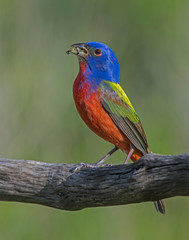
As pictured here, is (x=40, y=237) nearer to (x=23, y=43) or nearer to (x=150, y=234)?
(x=150, y=234)

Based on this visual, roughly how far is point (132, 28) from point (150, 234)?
2.40 meters

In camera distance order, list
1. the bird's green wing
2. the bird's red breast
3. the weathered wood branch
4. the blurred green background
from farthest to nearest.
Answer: the blurred green background, the bird's green wing, the bird's red breast, the weathered wood branch

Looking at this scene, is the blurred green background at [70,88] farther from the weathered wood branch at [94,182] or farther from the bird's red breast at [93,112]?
the weathered wood branch at [94,182]

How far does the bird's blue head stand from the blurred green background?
806mm

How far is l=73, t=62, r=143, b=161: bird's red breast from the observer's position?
4.88 m

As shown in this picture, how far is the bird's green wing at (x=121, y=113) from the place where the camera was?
5014 mm

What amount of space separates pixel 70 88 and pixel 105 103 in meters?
1.13

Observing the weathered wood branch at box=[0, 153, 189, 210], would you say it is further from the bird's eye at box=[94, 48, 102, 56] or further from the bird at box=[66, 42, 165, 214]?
the bird's eye at box=[94, 48, 102, 56]

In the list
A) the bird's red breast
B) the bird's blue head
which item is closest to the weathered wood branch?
the bird's red breast

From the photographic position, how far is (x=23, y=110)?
19.5ft

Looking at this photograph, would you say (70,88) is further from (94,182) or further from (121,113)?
(94,182)

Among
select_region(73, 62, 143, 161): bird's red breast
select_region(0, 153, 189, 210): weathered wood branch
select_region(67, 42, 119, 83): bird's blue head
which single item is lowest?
select_region(0, 153, 189, 210): weathered wood branch

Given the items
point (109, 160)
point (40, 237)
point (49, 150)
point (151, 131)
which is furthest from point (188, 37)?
point (40, 237)

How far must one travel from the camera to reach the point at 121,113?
5121 mm
